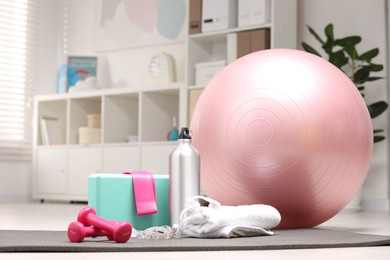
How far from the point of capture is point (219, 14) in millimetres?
5152

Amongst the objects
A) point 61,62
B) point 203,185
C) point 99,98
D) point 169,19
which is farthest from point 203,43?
point 203,185

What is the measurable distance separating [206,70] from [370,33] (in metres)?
1.18

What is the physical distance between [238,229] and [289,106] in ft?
1.74

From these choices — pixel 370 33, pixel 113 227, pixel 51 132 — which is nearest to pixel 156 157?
pixel 51 132

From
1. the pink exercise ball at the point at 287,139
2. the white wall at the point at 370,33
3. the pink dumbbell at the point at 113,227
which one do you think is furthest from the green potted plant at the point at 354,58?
the pink dumbbell at the point at 113,227

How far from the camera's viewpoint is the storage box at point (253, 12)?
16.2 feet

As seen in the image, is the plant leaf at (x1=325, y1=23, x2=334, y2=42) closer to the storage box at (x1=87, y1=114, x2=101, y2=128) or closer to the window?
the storage box at (x1=87, y1=114, x2=101, y2=128)

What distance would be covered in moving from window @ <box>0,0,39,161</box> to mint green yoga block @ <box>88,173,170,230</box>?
3770mm

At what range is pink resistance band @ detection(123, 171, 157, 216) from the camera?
2504 mm

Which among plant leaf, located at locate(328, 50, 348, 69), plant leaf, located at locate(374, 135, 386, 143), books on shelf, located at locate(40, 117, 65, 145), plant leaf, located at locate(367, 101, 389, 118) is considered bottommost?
plant leaf, located at locate(374, 135, 386, 143)

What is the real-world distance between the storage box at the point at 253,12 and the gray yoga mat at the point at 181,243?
2.73m

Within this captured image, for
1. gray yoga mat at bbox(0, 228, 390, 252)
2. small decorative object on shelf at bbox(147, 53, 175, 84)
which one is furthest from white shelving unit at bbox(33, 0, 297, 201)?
gray yoga mat at bbox(0, 228, 390, 252)

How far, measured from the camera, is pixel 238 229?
7.46 ft

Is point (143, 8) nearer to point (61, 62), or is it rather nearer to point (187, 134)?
point (61, 62)
